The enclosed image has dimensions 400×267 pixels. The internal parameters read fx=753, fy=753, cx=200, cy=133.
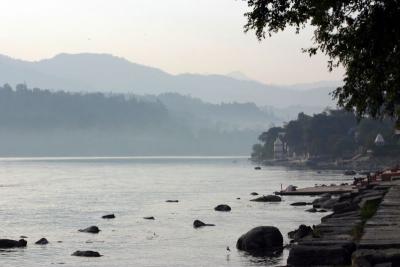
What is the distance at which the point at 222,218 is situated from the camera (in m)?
74.6

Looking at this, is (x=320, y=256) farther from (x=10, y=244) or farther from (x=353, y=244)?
(x=10, y=244)

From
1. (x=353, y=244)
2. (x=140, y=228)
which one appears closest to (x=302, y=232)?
(x=353, y=244)

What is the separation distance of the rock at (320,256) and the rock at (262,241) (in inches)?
526

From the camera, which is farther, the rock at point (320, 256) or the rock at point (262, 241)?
the rock at point (262, 241)

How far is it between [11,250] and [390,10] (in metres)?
34.1

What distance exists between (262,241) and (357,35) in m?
21.7

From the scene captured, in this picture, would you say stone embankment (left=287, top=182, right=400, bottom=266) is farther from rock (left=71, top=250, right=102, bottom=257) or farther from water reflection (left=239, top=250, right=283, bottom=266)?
rock (left=71, top=250, right=102, bottom=257)

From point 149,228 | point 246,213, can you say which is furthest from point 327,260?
point 246,213

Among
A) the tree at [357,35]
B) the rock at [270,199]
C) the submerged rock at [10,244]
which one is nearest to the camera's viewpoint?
the tree at [357,35]

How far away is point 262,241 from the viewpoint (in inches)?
1861

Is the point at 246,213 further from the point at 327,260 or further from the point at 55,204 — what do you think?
the point at 327,260

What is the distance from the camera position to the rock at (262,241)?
46.8m

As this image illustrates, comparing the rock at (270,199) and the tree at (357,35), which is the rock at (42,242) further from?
the rock at (270,199)

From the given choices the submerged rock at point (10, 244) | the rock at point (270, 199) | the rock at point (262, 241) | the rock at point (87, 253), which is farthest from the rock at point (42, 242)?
the rock at point (270, 199)
